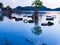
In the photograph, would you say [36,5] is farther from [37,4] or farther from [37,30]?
[37,30]

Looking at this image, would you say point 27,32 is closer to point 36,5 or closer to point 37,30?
point 37,30

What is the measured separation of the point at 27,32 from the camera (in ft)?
8.90

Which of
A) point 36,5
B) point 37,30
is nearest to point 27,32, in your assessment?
point 37,30

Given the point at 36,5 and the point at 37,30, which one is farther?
the point at 37,30

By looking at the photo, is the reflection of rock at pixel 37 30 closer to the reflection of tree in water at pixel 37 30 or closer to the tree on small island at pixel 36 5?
the reflection of tree in water at pixel 37 30

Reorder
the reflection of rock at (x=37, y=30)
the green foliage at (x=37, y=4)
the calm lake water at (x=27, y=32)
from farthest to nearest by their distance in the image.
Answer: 1. the reflection of rock at (x=37, y=30)
2. the green foliage at (x=37, y=4)
3. the calm lake water at (x=27, y=32)

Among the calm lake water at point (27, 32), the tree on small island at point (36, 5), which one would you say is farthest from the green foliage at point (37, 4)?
the calm lake water at point (27, 32)

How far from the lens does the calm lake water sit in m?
2.52

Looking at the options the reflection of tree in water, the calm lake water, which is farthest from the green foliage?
the reflection of tree in water

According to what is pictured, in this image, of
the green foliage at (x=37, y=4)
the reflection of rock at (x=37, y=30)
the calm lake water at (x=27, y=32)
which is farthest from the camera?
the reflection of rock at (x=37, y=30)

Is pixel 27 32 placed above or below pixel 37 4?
below

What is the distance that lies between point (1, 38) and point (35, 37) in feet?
1.72

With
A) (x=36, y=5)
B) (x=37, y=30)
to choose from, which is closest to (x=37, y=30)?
(x=37, y=30)

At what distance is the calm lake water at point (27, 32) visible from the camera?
8.26 feet
